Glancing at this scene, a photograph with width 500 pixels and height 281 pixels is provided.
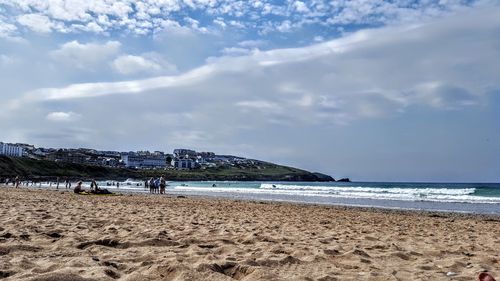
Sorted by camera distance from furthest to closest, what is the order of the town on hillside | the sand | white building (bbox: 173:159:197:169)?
white building (bbox: 173:159:197:169)
the town on hillside
the sand

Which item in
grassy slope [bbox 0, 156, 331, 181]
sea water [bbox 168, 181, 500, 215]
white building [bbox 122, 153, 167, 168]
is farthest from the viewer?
white building [bbox 122, 153, 167, 168]

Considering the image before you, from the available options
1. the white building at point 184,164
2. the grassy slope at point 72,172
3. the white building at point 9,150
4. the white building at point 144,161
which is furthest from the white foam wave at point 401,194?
the white building at point 144,161

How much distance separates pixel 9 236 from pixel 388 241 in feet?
17.5

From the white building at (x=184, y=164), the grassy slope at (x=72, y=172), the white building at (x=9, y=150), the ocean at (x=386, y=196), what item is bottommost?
the ocean at (x=386, y=196)

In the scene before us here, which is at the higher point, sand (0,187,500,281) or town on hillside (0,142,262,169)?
town on hillside (0,142,262,169)

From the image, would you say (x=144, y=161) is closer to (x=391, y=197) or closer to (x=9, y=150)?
(x=9, y=150)

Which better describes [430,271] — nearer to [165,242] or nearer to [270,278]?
[270,278]

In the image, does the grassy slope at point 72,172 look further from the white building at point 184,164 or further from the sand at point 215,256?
the sand at point 215,256

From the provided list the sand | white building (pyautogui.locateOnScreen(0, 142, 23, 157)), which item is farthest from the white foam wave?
white building (pyautogui.locateOnScreen(0, 142, 23, 157))

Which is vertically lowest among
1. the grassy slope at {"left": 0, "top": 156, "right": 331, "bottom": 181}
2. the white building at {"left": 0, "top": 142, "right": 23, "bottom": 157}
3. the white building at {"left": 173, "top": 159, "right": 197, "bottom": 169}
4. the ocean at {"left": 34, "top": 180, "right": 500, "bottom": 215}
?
the ocean at {"left": 34, "top": 180, "right": 500, "bottom": 215}

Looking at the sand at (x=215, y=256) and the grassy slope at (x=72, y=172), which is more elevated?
the grassy slope at (x=72, y=172)

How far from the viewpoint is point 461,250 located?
5.87 metres

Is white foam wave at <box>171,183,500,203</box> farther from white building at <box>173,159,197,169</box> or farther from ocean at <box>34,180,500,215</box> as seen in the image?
white building at <box>173,159,197,169</box>

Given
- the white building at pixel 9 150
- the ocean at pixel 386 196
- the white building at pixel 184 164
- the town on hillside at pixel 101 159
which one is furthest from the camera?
the white building at pixel 184 164
